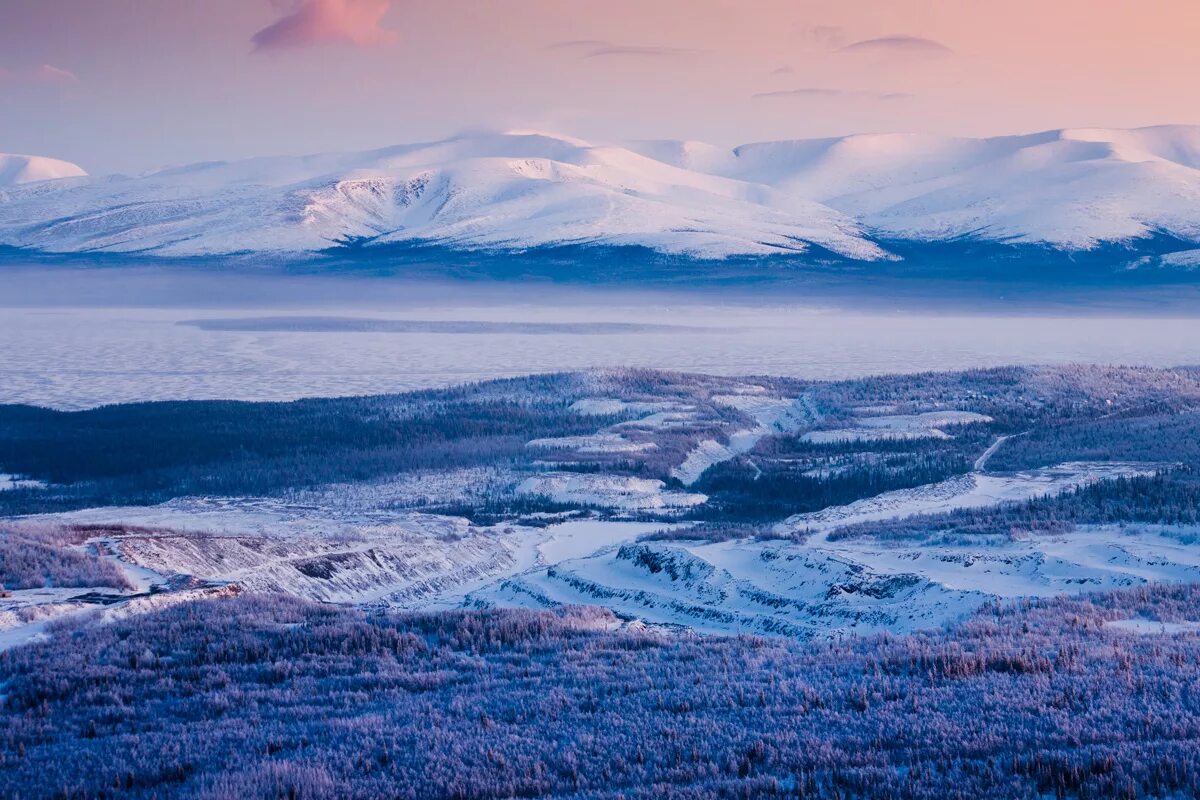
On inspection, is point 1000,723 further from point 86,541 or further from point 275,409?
Result: point 275,409

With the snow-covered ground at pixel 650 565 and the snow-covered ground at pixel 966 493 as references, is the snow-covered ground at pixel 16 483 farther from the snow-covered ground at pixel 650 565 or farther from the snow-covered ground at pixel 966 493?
the snow-covered ground at pixel 966 493

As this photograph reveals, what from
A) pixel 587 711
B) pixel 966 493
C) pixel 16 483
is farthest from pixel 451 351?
pixel 587 711

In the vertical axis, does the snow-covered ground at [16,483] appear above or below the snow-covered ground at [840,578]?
below

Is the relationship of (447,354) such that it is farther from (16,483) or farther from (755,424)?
(16,483)

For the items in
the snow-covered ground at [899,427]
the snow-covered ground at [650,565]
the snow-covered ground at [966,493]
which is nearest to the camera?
the snow-covered ground at [650,565]

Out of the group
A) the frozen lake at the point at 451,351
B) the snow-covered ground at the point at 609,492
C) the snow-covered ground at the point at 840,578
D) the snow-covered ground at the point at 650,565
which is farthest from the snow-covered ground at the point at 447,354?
the snow-covered ground at the point at 840,578

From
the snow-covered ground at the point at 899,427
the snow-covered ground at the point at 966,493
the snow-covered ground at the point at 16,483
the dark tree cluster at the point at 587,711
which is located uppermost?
the dark tree cluster at the point at 587,711

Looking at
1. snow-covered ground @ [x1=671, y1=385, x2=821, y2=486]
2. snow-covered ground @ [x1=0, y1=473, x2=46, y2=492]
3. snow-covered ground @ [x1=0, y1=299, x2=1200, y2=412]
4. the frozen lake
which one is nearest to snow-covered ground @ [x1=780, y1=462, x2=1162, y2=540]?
snow-covered ground @ [x1=671, y1=385, x2=821, y2=486]

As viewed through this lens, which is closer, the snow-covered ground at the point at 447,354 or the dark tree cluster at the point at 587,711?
the dark tree cluster at the point at 587,711

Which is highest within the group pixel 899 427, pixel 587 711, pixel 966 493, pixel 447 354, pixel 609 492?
A: pixel 447 354

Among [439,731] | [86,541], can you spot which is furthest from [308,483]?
[439,731]

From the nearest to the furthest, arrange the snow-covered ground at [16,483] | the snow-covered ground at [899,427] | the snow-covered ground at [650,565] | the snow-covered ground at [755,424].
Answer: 1. the snow-covered ground at [650,565]
2. the snow-covered ground at [16,483]
3. the snow-covered ground at [755,424]
4. the snow-covered ground at [899,427]
